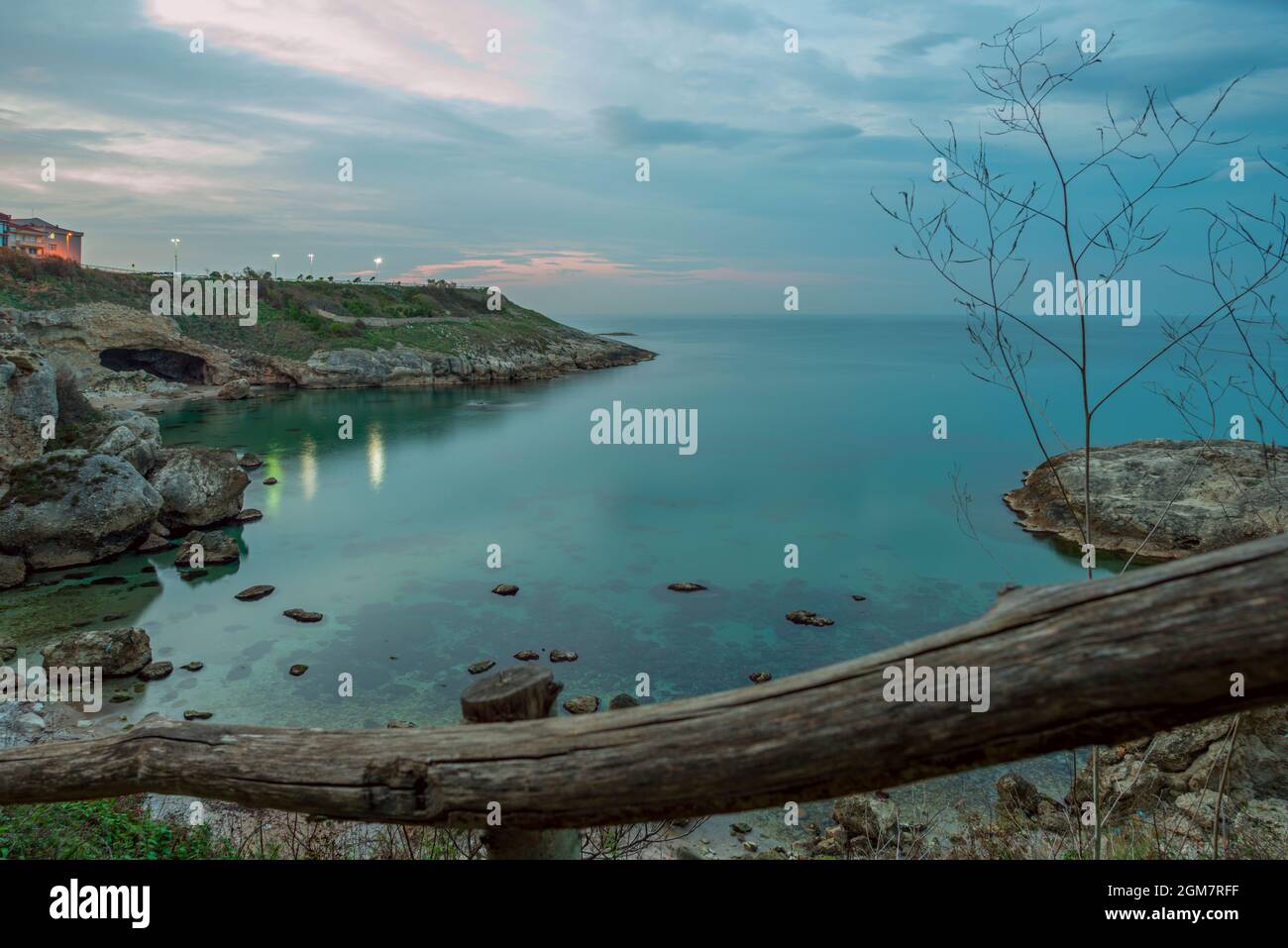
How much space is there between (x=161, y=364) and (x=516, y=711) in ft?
185

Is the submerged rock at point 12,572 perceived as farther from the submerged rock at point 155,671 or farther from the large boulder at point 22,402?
the submerged rock at point 155,671

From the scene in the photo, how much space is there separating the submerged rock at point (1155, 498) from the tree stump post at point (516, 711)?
814 inches

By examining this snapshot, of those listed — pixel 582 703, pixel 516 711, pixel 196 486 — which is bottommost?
pixel 582 703

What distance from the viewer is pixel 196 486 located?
23.1 m

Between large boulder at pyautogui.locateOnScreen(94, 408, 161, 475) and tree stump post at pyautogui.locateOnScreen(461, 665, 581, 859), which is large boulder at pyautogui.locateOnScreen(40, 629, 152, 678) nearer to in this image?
large boulder at pyautogui.locateOnScreen(94, 408, 161, 475)

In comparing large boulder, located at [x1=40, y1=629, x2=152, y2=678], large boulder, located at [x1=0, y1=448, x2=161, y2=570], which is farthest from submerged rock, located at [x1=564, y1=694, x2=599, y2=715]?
large boulder, located at [x1=0, y1=448, x2=161, y2=570]

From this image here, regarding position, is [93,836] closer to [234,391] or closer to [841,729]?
[841,729]

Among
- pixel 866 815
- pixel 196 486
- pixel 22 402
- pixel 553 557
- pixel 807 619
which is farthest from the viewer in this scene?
pixel 196 486

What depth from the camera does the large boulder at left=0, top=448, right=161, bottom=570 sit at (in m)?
18.8

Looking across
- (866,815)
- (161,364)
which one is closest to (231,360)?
(161,364)

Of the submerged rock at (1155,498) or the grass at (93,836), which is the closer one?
the grass at (93,836)

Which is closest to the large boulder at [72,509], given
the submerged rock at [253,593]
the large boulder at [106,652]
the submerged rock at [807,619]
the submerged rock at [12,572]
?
the submerged rock at [12,572]

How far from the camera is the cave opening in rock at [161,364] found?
48406 mm

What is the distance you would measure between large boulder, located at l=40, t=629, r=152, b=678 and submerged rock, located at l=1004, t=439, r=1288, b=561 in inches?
802
